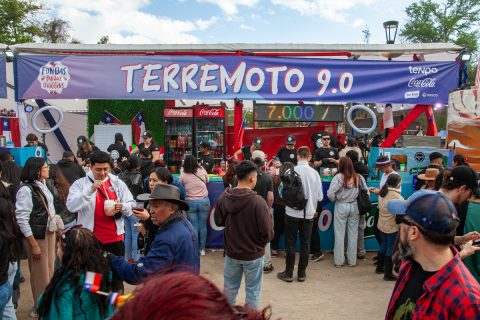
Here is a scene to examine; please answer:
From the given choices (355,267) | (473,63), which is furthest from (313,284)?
(473,63)

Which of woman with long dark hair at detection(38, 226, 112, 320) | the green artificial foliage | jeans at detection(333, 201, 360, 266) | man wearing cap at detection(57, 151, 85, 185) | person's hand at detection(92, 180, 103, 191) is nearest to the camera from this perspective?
woman with long dark hair at detection(38, 226, 112, 320)

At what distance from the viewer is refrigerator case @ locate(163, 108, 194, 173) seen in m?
12.4

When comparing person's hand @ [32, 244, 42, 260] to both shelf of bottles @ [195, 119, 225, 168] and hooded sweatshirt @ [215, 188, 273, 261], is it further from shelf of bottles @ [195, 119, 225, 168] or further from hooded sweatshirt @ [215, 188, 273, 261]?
shelf of bottles @ [195, 119, 225, 168]

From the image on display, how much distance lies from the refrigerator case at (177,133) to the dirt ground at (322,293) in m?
6.49

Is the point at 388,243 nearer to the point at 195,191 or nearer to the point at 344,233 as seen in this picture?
the point at 344,233

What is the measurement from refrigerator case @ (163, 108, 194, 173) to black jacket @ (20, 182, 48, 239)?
8.11 meters

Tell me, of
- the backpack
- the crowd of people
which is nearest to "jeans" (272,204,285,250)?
the crowd of people

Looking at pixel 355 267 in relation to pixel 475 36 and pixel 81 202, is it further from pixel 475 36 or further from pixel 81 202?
pixel 475 36

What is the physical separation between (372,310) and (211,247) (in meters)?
3.13

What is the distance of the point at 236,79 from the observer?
26.1 ft

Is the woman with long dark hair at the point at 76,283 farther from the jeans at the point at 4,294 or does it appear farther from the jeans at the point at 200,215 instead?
the jeans at the point at 200,215

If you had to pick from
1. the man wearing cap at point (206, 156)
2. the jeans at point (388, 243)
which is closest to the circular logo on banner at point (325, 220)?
the jeans at point (388, 243)

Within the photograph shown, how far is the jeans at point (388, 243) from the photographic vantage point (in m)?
5.68

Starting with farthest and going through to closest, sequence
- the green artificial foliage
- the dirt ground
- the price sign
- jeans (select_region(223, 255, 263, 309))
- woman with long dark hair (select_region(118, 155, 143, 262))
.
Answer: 1. the green artificial foliage
2. the price sign
3. woman with long dark hair (select_region(118, 155, 143, 262))
4. the dirt ground
5. jeans (select_region(223, 255, 263, 309))
